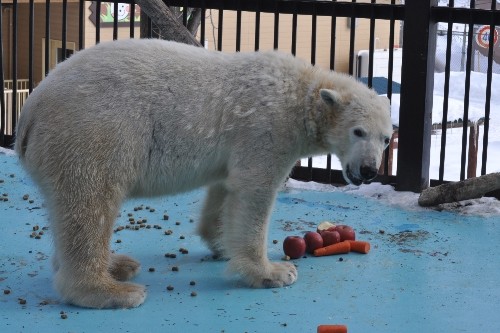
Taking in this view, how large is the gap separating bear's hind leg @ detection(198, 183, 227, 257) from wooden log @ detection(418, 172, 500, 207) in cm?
179

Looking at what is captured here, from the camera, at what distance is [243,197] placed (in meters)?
4.45

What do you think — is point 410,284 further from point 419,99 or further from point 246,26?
point 246,26

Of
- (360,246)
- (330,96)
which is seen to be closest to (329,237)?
(360,246)

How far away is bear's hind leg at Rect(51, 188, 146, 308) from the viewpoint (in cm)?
404

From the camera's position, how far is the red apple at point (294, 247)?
4.96 metres

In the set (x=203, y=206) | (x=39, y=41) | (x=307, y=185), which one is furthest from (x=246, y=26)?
(x=203, y=206)

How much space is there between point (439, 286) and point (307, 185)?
2.22 metres

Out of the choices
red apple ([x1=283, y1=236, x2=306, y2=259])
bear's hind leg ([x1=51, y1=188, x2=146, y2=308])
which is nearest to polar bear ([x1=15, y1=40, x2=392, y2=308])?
bear's hind leg ([x1=51, y1=188, x2=146, y2=308])

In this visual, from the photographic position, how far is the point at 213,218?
4988 millimetres

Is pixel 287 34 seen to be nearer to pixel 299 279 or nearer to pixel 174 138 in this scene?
pixel 299 279

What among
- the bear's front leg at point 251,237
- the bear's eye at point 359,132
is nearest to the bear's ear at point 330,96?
the bear's eye at point 359,132

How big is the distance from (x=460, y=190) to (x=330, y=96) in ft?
6.47

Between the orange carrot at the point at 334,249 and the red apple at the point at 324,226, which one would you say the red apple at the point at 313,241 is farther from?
the red apple at the point at 324,226

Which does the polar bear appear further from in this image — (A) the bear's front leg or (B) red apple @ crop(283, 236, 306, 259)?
(B) red apple @ crop(283, 236, 306, 259)
